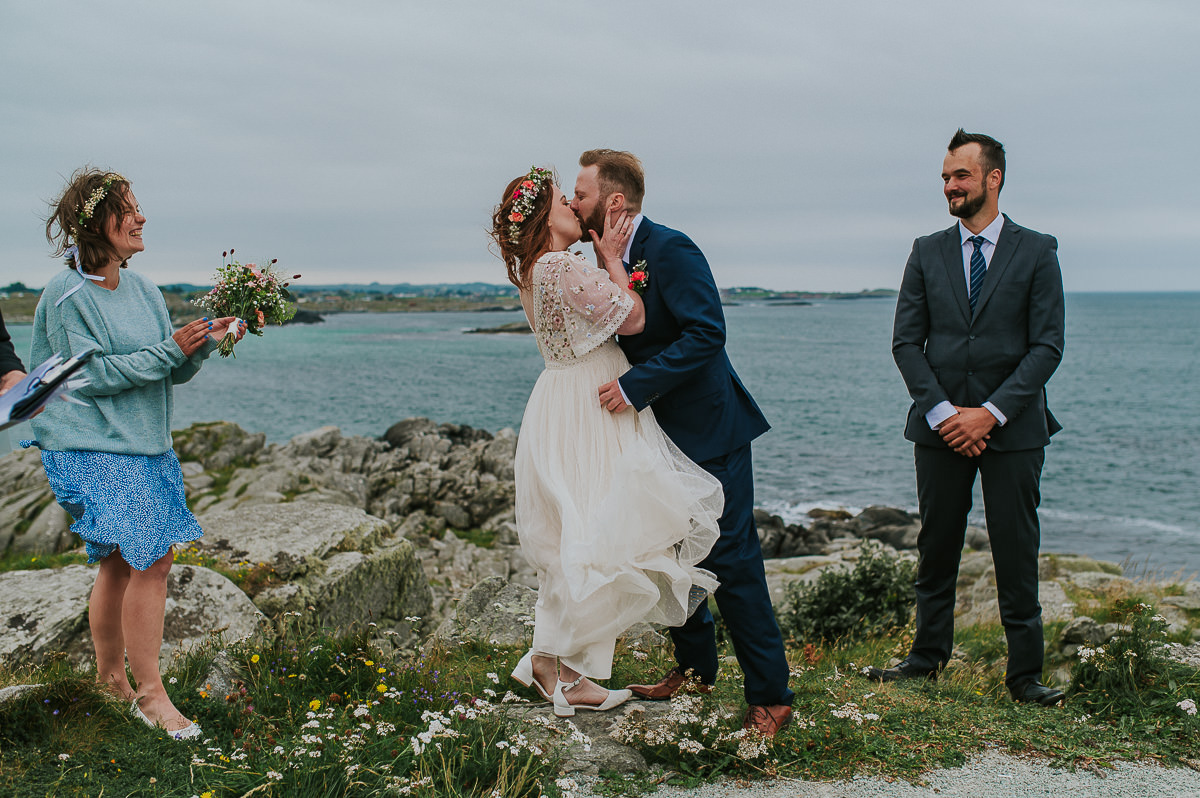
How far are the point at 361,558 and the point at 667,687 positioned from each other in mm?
3529

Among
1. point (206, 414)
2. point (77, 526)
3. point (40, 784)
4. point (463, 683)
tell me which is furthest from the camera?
point (206, 414)

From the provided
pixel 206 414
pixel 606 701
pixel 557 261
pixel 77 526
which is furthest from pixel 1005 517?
pixel 206 414

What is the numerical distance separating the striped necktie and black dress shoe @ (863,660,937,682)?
2.29 metres

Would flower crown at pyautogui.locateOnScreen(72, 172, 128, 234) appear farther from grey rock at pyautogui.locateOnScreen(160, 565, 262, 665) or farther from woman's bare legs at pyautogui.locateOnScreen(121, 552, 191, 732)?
grey rock at pyautogui.locateOnScreen(160, 565, 262, 665)

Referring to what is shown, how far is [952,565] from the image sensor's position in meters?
5.42

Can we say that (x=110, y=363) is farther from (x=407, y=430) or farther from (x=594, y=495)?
(x=407, y=430)

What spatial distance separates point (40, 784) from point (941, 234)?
5.41 metres

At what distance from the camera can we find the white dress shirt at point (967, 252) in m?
5.07

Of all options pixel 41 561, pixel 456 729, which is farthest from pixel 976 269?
pixel 41 561

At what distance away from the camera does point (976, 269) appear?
5180 mm

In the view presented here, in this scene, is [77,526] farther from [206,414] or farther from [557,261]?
[206,414]

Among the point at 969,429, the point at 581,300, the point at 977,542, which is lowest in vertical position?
the point at 977,542

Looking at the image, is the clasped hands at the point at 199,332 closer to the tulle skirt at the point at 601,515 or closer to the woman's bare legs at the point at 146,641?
the woman's bare legs at the point at 146,641

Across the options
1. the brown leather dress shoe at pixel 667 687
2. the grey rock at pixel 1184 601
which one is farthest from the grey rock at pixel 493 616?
the grey rock at pixel 1184 601
